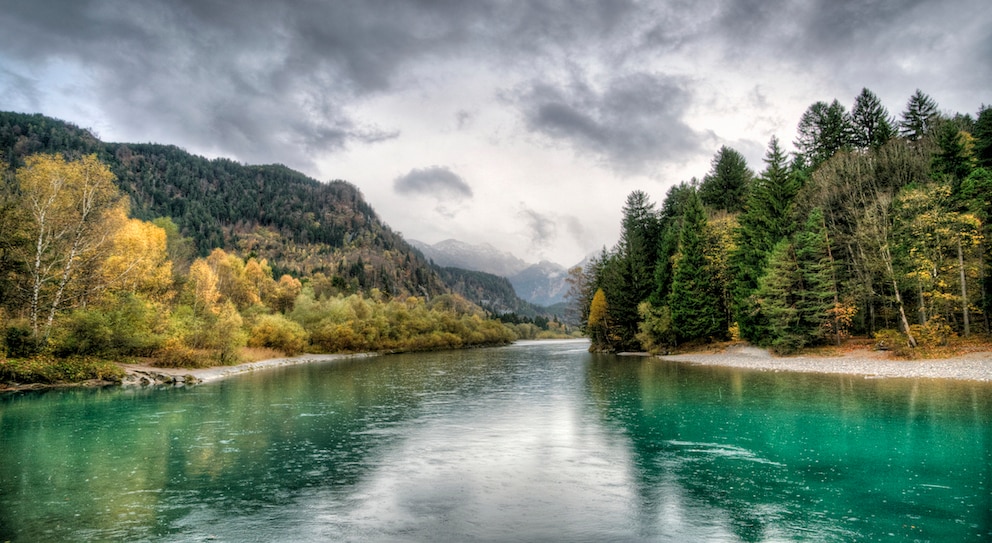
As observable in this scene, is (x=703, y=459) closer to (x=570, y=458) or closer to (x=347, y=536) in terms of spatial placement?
(x=570, y=458)

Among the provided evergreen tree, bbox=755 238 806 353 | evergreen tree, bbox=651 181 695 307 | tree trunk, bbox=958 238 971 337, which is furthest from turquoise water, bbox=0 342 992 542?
evergreen tree, bbox=651 181 695 307

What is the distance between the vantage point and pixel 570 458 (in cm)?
1728

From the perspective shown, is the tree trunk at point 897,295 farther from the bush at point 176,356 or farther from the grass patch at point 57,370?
the bush at point 176,356

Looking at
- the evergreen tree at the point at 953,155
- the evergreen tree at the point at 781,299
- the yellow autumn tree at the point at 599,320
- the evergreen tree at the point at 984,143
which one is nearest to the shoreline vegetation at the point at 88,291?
the yellow autumn tree at the point at 599,320

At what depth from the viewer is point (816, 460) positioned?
1588 centimetres

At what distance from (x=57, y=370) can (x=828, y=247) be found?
68.7 m

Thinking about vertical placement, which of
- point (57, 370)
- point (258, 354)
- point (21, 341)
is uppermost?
point (21, 341)

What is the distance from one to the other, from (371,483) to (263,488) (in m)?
2.91

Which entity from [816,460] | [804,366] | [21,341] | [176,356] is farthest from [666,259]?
[21,341]

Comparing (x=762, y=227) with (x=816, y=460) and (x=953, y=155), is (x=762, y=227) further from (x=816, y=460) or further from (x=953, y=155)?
(x=816, y=460)

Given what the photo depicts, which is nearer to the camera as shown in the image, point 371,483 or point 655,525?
point 655,525

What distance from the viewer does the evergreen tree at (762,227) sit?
182 feet

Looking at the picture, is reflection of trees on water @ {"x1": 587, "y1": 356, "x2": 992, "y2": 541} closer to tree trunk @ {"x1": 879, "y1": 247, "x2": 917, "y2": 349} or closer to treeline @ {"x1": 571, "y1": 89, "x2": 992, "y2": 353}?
tree trunk @ {"x1": 879, "y1": 247, "x2": 917, "y2": 349}

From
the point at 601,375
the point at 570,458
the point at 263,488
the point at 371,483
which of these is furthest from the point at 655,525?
the point at 601,375
